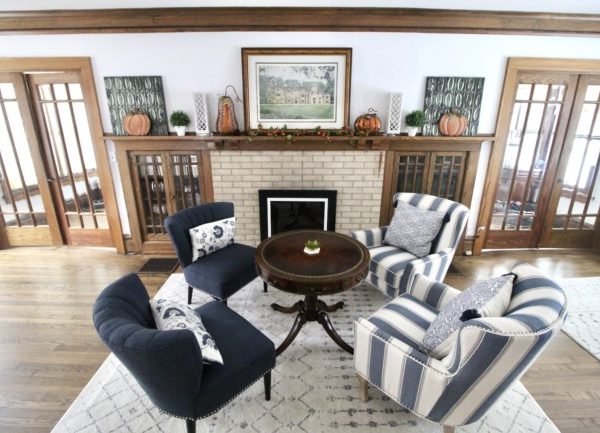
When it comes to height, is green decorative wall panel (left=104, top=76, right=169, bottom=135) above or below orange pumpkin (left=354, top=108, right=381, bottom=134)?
above

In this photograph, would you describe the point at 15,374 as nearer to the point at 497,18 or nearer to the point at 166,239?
the point at 166,239

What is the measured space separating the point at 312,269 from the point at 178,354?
1075 mm

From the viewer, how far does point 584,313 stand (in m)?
2.88

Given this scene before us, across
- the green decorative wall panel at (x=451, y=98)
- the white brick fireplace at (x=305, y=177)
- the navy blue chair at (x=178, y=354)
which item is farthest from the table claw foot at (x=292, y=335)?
the green decorative wall panel at (x=451, y=98)

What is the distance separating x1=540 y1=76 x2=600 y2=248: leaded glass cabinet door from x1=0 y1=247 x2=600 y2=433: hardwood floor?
0.25 meters

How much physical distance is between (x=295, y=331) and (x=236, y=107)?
249cm

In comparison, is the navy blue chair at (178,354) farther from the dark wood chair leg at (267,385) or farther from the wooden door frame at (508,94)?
the wooden door frame at (508,94)

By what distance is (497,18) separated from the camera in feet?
10.2

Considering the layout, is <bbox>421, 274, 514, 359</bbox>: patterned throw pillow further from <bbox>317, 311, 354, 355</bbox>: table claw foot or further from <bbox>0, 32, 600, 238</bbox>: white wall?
<bbox>0, 32, 600, 238</bbox>: white wall

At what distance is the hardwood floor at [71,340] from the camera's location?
78.2 inches

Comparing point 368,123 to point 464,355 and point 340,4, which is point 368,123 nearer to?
point 340,4

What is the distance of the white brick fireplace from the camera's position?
143 inches

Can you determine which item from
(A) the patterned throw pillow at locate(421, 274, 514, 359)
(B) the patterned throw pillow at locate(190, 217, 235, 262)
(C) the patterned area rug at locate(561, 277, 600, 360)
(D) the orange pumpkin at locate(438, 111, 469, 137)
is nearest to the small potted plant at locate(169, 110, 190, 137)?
(B) the patterned throw pillow at locate(190, 217, 235, 262)

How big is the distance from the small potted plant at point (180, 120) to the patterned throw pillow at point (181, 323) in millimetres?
2314
